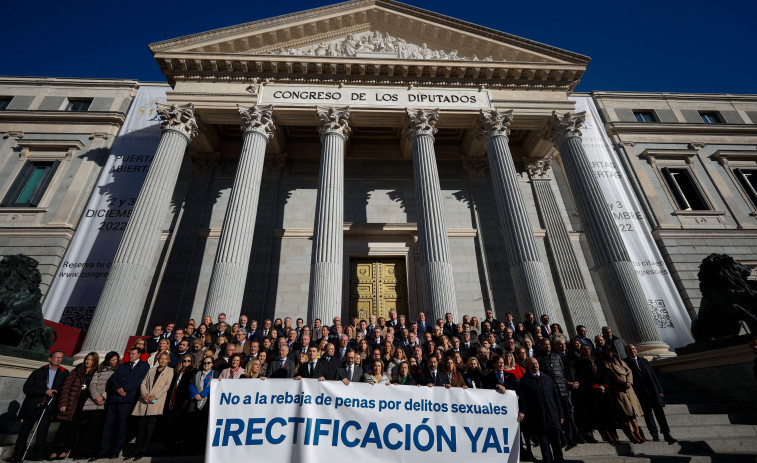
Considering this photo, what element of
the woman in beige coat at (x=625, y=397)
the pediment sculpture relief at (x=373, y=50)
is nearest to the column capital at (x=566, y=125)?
the pediment sculpture relief at (x=373, y=50)

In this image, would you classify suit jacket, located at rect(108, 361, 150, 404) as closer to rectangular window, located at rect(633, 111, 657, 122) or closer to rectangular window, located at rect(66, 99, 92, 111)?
rectangular window, located at rect(66, 99, 92, 111)

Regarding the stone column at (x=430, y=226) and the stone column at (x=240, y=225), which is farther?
the stone column at (x=430, y=226)

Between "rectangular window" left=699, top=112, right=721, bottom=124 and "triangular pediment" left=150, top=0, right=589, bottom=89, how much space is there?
38.5ft

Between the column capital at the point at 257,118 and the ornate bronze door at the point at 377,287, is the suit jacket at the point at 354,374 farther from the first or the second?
the column capital at the point at 257,118

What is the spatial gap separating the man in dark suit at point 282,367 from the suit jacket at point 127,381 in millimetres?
2034

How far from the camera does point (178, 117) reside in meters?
13.8

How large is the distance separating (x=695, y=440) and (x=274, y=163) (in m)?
17.0

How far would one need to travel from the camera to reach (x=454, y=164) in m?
18.5

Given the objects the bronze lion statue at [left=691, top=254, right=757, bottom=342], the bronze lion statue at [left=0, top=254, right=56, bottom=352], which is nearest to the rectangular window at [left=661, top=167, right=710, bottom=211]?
the bronze lion statue at [left=691, top=254, right=757, bottom=342]

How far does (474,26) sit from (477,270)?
10964 mm

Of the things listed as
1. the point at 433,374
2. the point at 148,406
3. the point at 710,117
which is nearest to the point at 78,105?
the point at 148,406

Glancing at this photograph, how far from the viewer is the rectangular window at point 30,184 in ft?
52.7

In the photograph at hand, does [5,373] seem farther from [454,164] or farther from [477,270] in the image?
[454,164]

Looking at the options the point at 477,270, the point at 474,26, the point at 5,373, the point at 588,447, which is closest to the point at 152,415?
the point at 5,373
